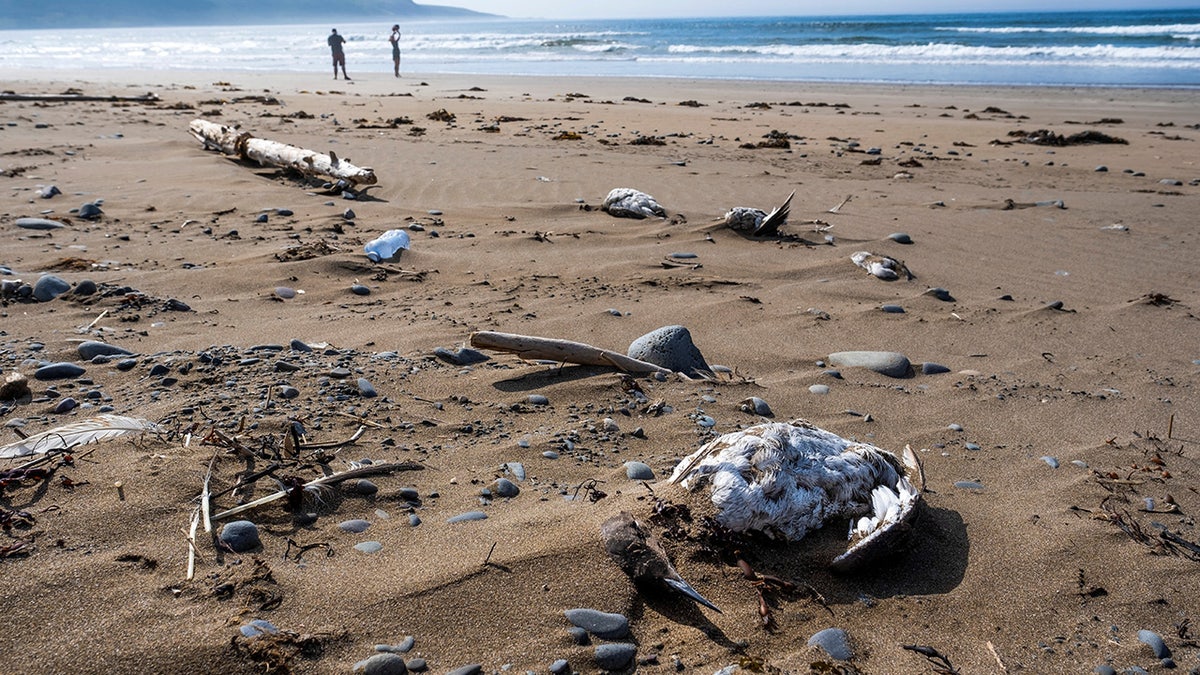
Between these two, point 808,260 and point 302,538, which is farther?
point 808,260

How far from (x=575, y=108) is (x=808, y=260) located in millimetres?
8967

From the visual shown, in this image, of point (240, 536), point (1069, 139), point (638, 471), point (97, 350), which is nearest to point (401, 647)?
point (240, 536)

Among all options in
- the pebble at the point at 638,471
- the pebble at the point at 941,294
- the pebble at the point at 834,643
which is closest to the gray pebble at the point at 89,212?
the pebble at the point at 638,471

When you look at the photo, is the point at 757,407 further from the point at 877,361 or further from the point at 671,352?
the point at 877,361

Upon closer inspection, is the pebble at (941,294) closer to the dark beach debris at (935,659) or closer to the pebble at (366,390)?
the dark beach debris at (935,659)

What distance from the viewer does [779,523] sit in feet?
6.57

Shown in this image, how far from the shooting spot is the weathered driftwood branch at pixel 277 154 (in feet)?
20.9

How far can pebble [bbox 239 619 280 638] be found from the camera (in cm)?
164

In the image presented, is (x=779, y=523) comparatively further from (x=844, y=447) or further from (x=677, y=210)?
(x=677, y=210)

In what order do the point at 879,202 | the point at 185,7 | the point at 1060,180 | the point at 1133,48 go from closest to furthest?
the point at 879,202, the point at 1060,180, the point at 1133,48, the point at 185,7

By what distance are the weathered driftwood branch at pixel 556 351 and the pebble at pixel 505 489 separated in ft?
3.06

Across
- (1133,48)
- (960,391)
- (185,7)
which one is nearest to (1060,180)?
(960,391)

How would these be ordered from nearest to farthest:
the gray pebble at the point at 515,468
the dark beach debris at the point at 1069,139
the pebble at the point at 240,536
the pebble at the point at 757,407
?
1. the pebble at the point at 240,536
2. the gray pebble at the point at 515,468
3. the pebble at the point at 757,407
4. the dark beach debris at the point at 1069,139

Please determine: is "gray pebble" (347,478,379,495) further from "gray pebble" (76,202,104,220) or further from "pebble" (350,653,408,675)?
"gray pebble" (76,202,104,220)
